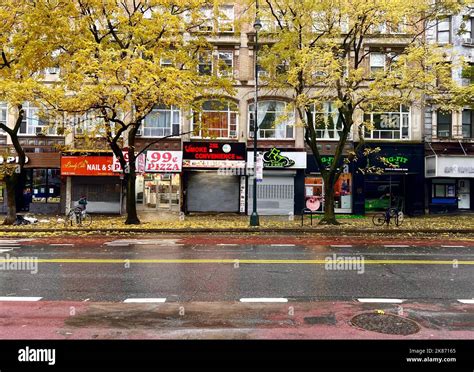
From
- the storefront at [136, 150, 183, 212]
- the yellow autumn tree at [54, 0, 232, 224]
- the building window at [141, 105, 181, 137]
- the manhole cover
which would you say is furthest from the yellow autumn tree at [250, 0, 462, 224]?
the manhole cover

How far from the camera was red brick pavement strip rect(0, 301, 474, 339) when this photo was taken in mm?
5523

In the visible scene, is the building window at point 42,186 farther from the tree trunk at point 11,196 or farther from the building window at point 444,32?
the building window at point 444,32

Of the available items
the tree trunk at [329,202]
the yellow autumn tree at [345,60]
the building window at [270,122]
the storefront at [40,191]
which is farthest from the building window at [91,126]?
the tree trunk at [329,202]

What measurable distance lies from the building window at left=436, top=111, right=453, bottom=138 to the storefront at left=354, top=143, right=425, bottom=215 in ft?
6.69

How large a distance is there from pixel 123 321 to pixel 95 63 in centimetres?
1352

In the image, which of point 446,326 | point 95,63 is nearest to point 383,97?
point 95,63

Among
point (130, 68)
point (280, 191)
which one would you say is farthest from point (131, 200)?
point (280, 191)

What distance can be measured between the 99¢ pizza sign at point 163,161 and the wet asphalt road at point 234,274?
13648mm

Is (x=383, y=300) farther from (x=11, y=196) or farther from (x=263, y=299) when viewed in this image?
(x=11, y=196)

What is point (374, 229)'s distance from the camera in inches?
773

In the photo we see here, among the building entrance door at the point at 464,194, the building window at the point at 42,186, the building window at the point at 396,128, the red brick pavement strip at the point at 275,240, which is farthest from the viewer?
the building entrance door at the point at 464,194

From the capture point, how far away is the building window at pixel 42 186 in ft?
93.0

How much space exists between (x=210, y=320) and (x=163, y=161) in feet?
72.5

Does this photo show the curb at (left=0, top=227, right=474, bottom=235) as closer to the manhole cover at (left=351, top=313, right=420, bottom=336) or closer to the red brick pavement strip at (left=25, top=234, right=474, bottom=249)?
the red brick pavement strip at (left=25, top=234, right=474, bottom=249)
